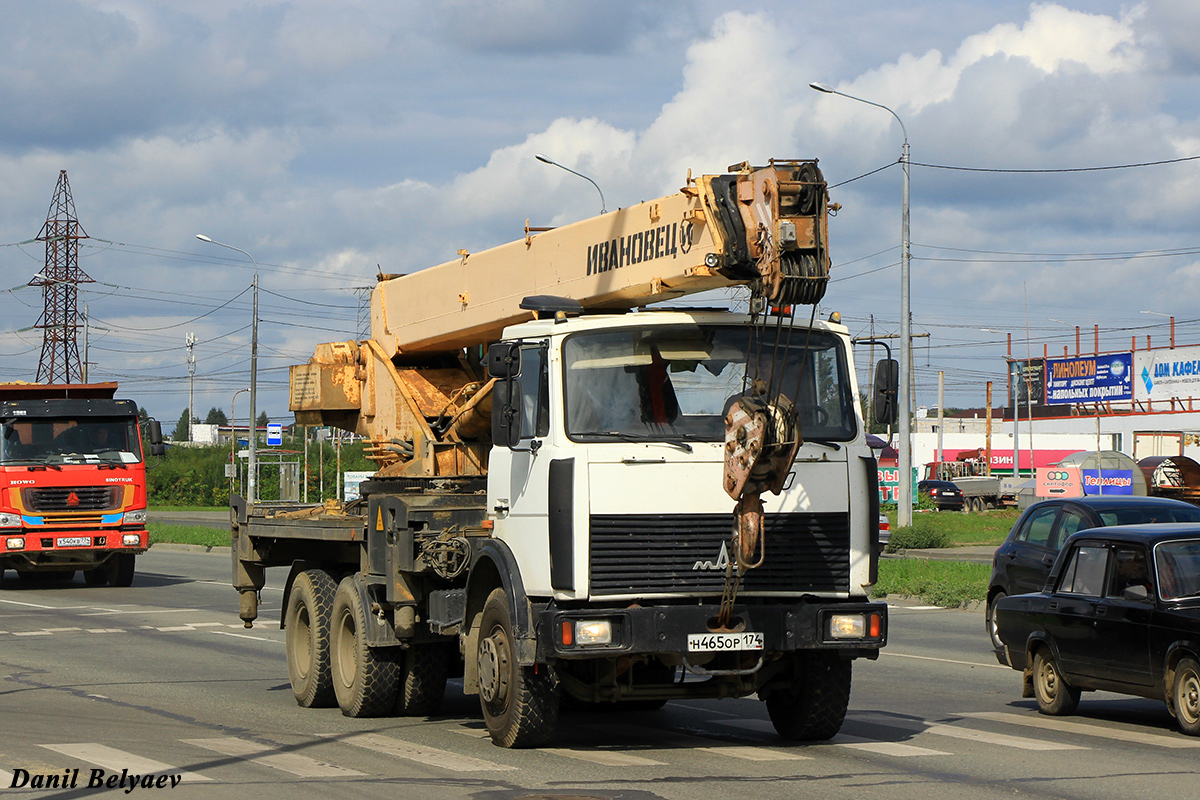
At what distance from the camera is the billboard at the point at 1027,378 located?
323ft

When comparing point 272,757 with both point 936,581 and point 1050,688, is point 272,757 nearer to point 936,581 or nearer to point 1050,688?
point 1050,688

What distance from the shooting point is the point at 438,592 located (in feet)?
33.5

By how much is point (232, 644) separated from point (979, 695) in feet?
29.0

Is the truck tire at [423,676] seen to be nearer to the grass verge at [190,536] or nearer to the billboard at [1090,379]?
the grass verge at [190,536]

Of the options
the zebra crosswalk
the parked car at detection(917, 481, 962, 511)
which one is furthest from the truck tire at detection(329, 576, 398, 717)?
the parked car at detection(917, 481, 962, 511)

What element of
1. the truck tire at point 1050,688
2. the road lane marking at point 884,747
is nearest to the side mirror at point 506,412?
the road lane marking at point 884,747

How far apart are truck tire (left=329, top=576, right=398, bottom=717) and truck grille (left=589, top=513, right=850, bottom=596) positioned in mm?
3139

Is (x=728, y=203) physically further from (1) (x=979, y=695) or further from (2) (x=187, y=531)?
(2) (x=187, y=531)

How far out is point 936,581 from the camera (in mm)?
23344

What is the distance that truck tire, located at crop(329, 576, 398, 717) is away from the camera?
36.6 ft

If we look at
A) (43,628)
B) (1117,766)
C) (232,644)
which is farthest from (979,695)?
(43,628)

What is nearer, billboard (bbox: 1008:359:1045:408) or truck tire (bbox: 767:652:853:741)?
truck tire (bbox: 767:652:853:741)

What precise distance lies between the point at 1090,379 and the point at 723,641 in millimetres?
86410

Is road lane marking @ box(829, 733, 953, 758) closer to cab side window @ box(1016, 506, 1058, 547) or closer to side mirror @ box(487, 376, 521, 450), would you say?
side mirror @ box(487, 376, 521, 450)
